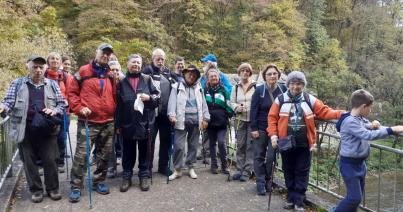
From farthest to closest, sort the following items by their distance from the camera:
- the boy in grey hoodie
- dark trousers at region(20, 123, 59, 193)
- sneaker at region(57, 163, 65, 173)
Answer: sneaker at region(57, 163, 65, 173), dark trousers at region(20, 123, 59, 193), the boy in grey hoodie

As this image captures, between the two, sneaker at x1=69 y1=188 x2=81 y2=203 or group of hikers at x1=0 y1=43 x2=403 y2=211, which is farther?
sneaker at x1=69 y1=188 x2=81 y2=203

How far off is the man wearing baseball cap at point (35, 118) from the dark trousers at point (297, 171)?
3054 millimetres

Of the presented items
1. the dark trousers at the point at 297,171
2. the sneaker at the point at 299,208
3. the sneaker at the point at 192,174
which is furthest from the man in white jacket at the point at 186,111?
the sneaker at the point at 299,208

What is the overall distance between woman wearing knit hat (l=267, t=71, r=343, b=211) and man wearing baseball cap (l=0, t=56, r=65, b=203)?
113 inches

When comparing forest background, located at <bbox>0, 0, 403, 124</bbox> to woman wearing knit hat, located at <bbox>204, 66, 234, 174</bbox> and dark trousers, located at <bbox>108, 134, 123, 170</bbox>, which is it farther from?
woman wearing knit hat, located at <bbox>204, 66, 234, 174</bbox>

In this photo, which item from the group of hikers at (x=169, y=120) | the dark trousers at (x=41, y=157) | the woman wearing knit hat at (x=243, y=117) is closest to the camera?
the group of hikers at (x=169, y=120)

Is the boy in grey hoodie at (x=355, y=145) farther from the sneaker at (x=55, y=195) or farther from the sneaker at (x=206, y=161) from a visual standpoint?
the sneaker at (x=55, y=195)

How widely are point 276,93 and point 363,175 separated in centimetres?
184

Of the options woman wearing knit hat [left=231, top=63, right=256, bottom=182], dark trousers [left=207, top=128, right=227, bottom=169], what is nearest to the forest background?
dark trousers [left=207, top=128, right=227, bottom=169]

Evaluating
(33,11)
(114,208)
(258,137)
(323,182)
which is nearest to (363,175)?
(258,137)

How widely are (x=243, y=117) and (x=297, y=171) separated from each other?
1531 mm

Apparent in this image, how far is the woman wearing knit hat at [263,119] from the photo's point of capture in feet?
17.6

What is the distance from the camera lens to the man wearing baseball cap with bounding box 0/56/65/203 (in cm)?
476

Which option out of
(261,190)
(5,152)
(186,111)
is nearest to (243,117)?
(186,111)
